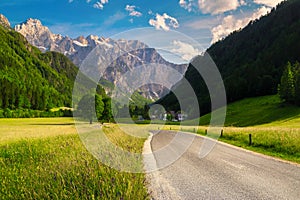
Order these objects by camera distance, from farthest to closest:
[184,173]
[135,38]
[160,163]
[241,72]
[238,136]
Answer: [241,72] → [238,136] → [160,163] → [135,38] → [184,173]

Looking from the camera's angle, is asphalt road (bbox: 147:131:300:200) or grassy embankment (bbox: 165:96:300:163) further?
grassy embankment (bbox: 165:96:300:163)

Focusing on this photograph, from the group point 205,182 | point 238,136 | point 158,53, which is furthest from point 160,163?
point 238,136

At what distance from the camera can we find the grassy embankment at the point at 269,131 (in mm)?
19983

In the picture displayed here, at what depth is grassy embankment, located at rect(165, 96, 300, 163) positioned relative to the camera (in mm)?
19983

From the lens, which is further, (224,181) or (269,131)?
(269,131)

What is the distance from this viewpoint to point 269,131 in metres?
30.1

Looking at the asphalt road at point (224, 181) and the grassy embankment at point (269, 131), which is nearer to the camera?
the asphalt road at point (224, 181)

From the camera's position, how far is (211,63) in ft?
37.6

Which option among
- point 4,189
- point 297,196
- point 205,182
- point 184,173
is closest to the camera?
point 4,189

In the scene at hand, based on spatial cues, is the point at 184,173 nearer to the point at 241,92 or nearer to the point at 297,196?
the point at 297,196

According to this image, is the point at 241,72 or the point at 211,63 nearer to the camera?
the point at 211,63

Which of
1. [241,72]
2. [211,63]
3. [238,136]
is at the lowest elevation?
[238,136]

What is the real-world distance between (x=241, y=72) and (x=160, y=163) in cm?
17495

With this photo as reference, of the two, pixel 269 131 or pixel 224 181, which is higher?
pixel 269 131
